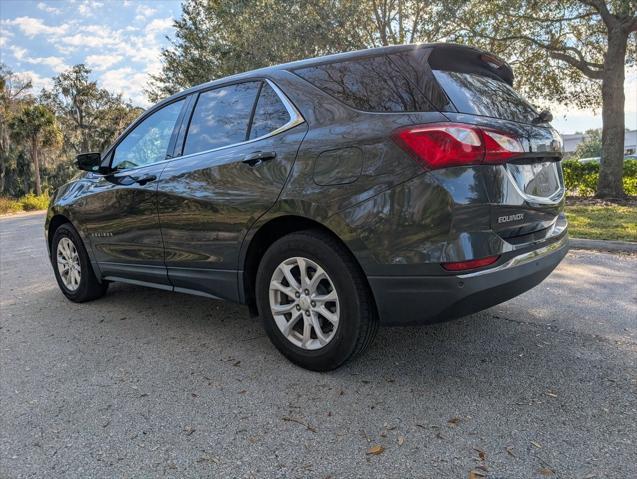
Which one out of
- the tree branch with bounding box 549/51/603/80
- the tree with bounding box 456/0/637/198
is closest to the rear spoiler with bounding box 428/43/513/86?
the tree with bounding box 456/0/637/198

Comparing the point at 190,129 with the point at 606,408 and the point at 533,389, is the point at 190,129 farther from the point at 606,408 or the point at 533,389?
the point at 606,408

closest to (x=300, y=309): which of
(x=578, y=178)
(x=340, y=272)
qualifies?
(x=340, y=272)

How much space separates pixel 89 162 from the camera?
14.2 ft

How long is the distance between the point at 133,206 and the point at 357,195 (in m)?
2.14

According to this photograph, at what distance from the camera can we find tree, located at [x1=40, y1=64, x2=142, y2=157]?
44625mm

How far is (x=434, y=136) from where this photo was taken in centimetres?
238

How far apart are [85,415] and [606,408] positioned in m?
2.66

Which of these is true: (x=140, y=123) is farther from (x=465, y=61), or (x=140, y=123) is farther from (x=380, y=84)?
(x=465, y=61)

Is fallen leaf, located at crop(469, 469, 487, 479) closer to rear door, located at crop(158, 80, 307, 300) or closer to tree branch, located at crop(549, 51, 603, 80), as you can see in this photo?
rear door, located at crop(158, 80, 307, 300)

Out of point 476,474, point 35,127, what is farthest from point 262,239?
point 35,127

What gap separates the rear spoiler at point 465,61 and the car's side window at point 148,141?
2027mm

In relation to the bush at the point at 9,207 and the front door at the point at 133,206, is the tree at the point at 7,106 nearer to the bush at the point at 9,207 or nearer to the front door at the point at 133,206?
the bush at the point at 9,207

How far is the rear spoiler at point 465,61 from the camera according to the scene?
2719 millimetres

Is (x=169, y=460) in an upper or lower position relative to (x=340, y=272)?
lower
